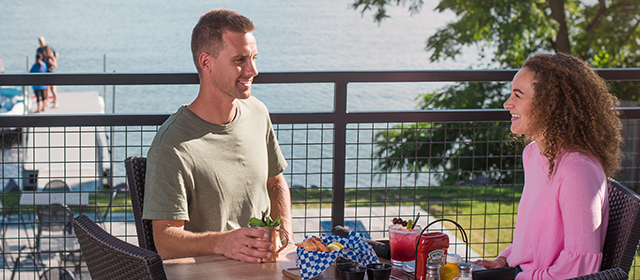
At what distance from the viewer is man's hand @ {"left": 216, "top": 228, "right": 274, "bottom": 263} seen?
179 cm

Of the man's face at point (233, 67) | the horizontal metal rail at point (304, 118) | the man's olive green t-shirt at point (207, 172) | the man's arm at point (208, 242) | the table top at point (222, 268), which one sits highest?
the man's face at point (233, 67)

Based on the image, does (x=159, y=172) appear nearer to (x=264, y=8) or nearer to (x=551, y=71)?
(x=551, y=71)

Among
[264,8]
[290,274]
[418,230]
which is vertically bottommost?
[290,274]

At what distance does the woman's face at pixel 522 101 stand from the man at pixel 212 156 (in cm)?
91

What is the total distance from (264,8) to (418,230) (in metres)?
25.5

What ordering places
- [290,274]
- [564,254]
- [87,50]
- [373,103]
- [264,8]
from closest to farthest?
1. [290,274]
2. [564,254]
3. [373,103]
4. [264,8]
5. [87,50]

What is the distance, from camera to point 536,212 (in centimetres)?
201

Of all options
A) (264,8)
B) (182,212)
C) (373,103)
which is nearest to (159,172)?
(182,212)

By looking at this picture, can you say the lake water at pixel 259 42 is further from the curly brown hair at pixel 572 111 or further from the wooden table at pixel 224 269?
the wooden table at pixel 224 269

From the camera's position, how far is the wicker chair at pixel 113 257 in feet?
4.05

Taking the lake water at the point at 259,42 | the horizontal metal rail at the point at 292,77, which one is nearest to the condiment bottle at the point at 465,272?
the horizontal metal rail at the point at 292,77

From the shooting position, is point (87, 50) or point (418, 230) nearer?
point (418, 230)

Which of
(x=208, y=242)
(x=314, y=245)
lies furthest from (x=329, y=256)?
(x=208, y=242)

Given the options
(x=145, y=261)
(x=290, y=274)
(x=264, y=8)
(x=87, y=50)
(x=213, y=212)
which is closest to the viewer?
(x=145, y=261)
